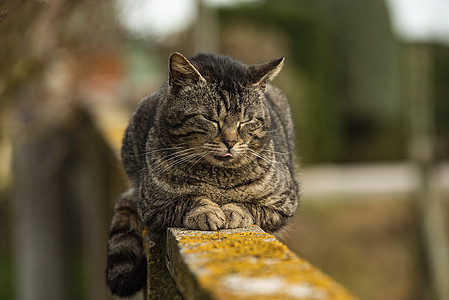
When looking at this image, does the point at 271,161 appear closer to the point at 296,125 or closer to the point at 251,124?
the point at 251,124

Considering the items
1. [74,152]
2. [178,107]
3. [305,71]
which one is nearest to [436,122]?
[305,71]

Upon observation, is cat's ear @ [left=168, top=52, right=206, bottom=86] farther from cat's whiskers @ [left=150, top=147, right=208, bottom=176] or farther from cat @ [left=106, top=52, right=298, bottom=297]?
cat's whiskers @ [left=150, top=147, right=208, bottom=176]

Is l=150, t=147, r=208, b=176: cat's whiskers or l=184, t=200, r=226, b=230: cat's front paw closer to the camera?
l=184, t=200, r=226, b=230: cat's front paw

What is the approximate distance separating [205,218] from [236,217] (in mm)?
135

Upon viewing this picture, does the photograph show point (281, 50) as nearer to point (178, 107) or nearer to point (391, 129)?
point (391, 129)

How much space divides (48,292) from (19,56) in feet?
16.7

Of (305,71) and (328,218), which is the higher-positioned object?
(305,71)

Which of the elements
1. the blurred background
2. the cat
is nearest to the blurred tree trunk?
the blurred background

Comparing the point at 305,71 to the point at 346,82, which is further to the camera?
the point at 346,82

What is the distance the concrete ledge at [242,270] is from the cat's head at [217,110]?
573 mm

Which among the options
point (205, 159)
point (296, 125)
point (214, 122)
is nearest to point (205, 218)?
point (205, 159)

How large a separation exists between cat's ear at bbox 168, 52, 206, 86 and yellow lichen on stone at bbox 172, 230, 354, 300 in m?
0.90

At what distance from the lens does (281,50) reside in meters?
11.9

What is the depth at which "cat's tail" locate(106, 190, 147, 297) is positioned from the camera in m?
2.52
